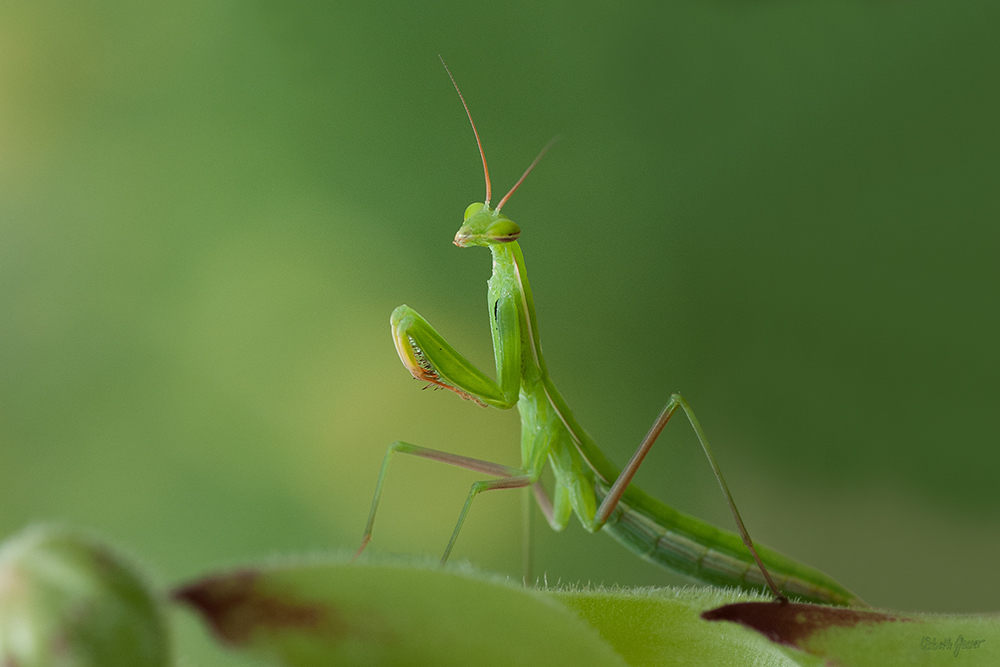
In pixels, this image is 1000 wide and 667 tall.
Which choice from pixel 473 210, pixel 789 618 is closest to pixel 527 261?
pixel 473 210

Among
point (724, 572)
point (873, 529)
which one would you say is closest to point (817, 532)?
point (873, 529)

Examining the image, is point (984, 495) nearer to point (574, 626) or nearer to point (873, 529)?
point (873, 529)

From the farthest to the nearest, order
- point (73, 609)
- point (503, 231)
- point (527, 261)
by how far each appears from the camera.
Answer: point (527, 261), point (503, 231), point (73, 609)

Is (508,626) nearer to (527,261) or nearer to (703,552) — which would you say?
(703,552)

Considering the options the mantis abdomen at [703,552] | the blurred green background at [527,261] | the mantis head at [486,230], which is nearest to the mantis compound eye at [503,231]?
the mantis head at [486,230]

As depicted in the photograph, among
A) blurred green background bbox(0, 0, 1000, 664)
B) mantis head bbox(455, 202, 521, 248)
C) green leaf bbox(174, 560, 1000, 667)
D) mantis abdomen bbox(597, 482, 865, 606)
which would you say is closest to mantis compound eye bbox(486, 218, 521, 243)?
mantis head bbox(455, 202, 521, 248)

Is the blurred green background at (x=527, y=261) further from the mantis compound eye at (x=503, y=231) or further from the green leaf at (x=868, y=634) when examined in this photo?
the green leaf at (x=868, y=634)

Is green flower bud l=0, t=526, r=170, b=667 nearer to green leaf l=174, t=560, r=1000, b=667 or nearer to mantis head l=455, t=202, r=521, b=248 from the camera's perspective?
green leaf l=174, t=560, r=1000, b=667
